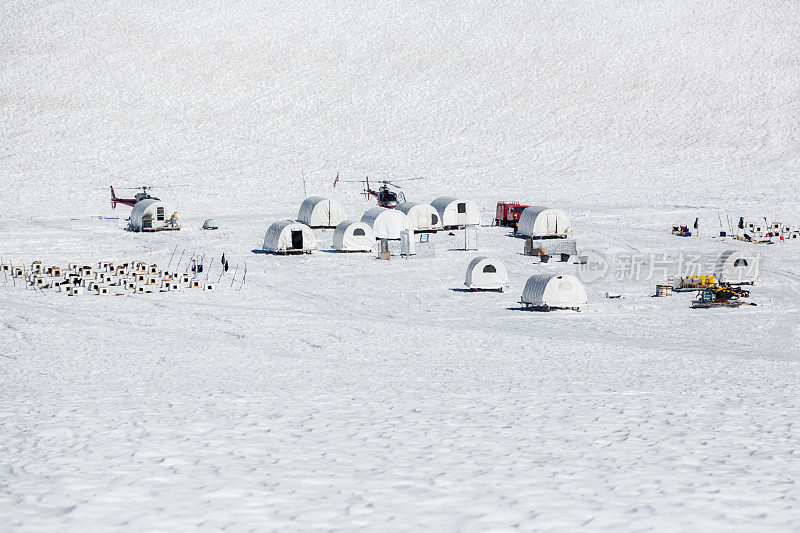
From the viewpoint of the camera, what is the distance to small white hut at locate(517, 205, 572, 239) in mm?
43656

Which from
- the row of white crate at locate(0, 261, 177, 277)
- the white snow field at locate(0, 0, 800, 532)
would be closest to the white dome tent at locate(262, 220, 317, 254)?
the white snow field at locate(0, 0, 800, 532)

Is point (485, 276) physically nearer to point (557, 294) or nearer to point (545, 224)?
point (557, 294)

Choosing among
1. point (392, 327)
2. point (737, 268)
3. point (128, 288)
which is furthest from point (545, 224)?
point (392, 327)

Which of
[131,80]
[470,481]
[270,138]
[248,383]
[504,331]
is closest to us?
[470,481]

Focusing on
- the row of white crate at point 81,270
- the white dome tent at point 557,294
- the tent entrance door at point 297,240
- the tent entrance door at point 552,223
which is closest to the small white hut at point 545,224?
the tent entrance door at point 552,223

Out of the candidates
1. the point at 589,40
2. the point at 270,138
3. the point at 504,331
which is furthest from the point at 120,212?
the point at 589,40

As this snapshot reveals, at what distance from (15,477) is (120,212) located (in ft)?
153

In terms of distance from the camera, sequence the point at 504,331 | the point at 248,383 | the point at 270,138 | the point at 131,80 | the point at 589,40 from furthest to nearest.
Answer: the point at 589,40 → the point at 131,80 → the point at 270,138 → the point at 504,331 → the point at 248,383

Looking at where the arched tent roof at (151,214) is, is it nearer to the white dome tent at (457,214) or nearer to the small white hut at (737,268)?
the white dome tent at (457,214)

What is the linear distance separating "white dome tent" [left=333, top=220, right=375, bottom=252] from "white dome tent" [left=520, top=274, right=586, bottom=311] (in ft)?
43.8

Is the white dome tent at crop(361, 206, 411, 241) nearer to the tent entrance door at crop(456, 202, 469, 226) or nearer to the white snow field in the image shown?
the white snow field

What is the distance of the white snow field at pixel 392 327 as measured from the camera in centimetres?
1134

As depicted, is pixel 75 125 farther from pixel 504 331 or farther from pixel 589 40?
pixel 504 331

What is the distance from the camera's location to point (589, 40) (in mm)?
101000
